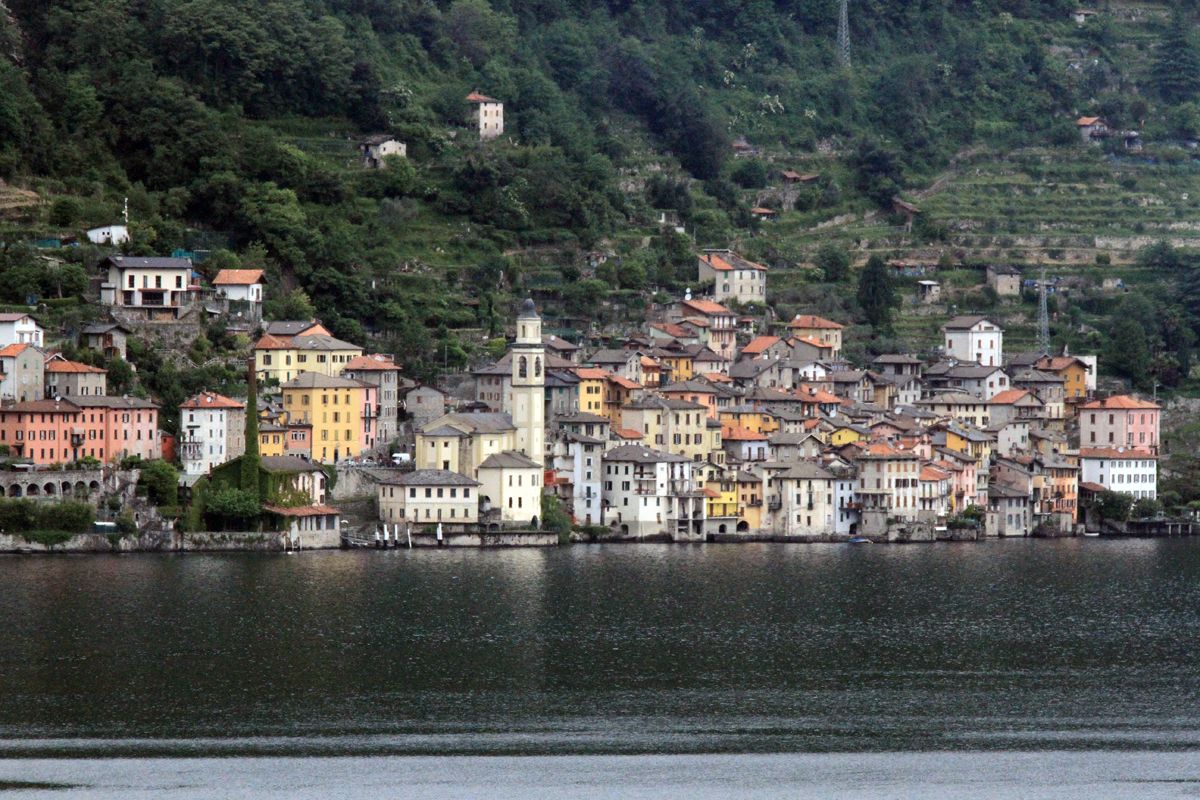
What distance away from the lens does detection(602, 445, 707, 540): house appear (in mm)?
87625

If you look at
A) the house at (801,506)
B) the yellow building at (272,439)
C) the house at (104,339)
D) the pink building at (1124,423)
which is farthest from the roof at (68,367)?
the pink building at (1124,423)

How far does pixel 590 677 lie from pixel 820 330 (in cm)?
5578

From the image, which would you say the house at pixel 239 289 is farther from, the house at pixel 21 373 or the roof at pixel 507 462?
the roof at pixel 507 462

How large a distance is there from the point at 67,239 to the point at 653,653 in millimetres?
43543

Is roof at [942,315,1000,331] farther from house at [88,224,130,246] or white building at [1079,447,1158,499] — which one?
house at [88,224,130,246]

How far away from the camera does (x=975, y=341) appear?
108 metres

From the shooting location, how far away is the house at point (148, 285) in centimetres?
Result: 8806

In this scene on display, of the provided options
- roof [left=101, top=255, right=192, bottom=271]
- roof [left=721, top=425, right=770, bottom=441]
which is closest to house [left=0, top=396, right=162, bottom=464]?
roof [left=101, top=255, right=192, bottom=271]

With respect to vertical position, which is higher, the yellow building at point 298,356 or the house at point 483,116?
the house at point 483,116

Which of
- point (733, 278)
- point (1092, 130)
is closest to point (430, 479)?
point (733, 278)

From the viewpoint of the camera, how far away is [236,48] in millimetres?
107312

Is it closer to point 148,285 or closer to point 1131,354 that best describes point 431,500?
point 148,285

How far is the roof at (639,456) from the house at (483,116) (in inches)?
1265

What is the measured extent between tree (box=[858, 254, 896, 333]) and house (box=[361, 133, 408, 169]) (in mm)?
23040
